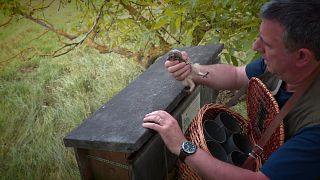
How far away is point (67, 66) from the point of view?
494 cm

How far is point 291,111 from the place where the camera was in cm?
145

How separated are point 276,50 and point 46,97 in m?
3.22

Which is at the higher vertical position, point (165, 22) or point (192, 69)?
point (165, 22)

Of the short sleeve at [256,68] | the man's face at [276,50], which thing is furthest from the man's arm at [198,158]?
the short sleeve at [256,68]

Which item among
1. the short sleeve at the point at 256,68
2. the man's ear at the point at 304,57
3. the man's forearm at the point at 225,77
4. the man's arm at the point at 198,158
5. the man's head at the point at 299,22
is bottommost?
the man's arm at the point at 198,158

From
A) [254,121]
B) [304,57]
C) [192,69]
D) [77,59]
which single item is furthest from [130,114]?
[77,59]

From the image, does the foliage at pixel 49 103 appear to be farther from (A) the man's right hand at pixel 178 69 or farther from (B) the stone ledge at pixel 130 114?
(A) the man's right hand at pixel 178 69

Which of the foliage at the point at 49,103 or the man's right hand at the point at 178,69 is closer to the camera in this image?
the man's right hand at the point at 178,69

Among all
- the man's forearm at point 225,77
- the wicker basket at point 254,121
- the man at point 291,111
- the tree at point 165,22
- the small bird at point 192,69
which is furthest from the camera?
the tree at point 165,22

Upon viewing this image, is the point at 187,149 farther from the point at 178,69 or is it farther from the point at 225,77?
the point at 225,77

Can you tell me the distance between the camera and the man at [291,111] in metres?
1.33

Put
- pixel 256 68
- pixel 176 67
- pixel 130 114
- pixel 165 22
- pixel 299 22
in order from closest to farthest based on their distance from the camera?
pixel 299 22 < pixel 130 114 < pixel 176 67 < pixel 256 68 < pixel 165 22

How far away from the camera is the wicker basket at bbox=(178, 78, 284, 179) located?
1.54 m

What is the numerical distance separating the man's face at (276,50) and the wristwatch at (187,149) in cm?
→ 51
